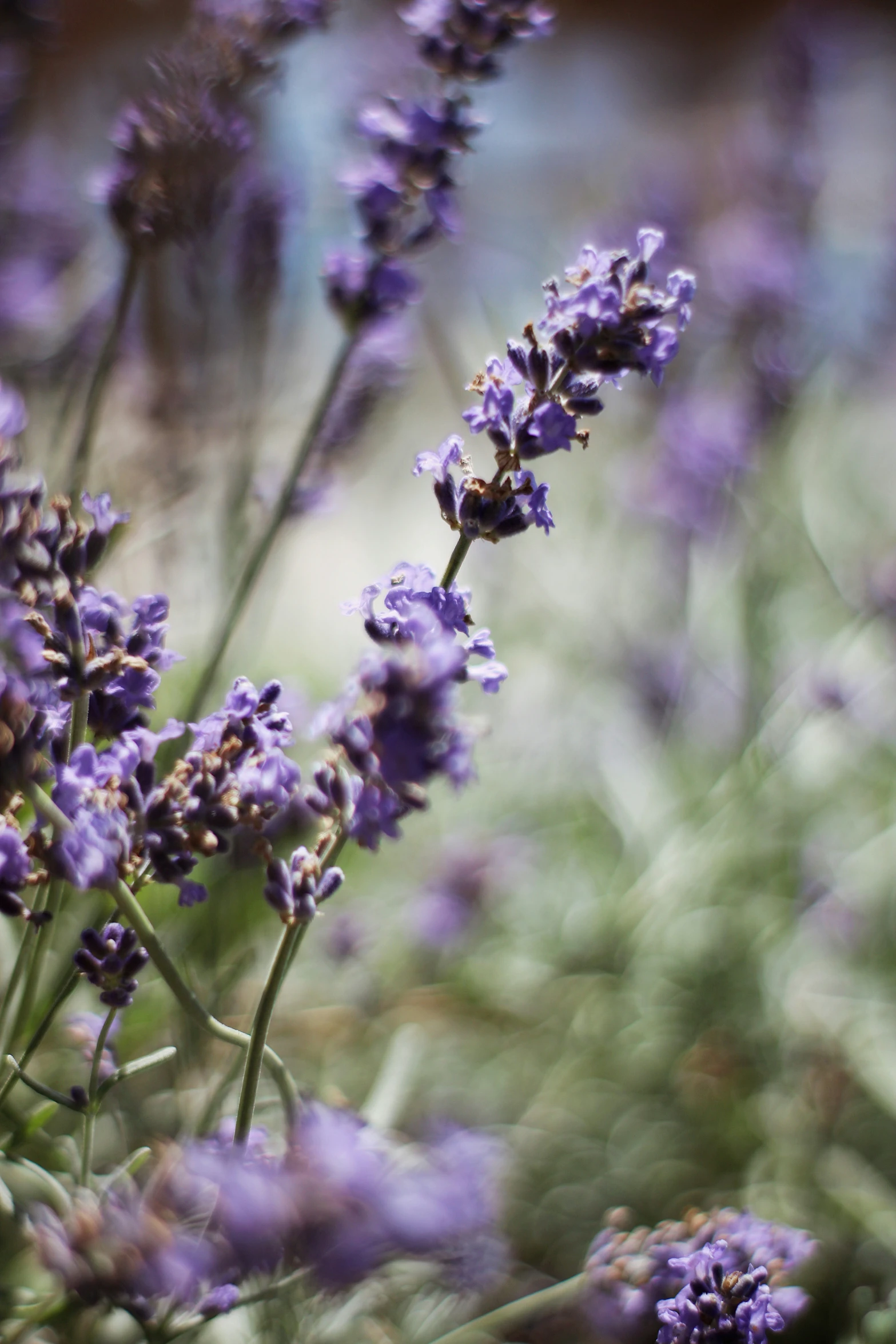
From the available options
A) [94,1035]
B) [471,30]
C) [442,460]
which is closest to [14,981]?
[94,1035]

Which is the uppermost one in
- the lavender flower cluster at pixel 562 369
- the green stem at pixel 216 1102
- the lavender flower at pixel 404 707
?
the lavender flower cluster at pixel 562 369

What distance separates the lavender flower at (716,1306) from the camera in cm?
52

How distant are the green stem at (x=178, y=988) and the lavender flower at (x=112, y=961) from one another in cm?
3

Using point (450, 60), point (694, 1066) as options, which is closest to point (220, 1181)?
point (450, 60)

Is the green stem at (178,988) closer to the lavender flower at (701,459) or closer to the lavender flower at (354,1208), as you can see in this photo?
the lavender flower at (354,1208)

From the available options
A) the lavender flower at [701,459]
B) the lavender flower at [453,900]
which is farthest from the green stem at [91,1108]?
the lavender flower at [701,459]

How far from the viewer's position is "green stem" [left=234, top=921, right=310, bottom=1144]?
0.45m

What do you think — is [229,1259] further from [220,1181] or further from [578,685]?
[578,685]

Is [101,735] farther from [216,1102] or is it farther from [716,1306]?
[716,1306]

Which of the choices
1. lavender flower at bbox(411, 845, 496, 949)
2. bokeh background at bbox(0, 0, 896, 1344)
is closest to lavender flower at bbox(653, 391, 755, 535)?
bokeh background at bbox(0, 0, 896, 1344)

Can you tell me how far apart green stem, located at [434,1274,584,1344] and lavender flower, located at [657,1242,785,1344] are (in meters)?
0.12

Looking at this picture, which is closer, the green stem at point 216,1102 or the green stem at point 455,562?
the green stem at point 455,562

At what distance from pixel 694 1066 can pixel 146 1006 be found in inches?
28.4

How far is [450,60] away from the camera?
2.37 ft
